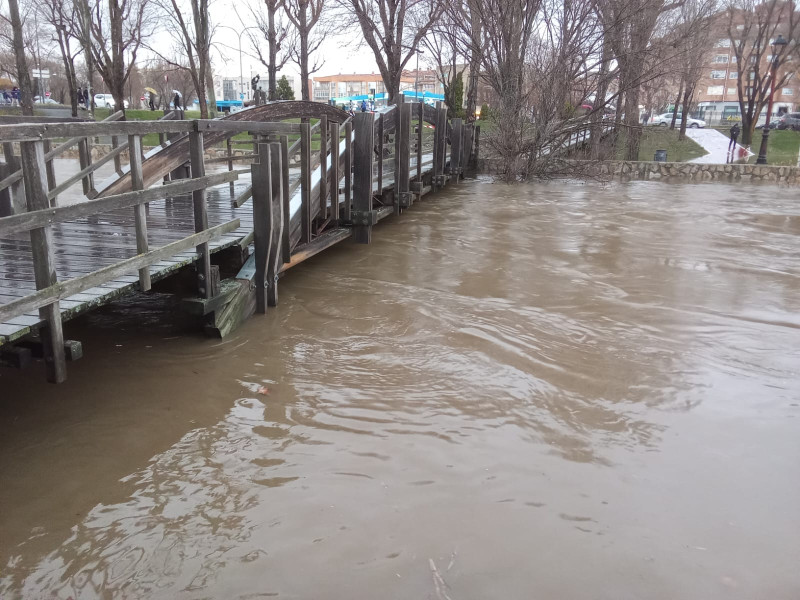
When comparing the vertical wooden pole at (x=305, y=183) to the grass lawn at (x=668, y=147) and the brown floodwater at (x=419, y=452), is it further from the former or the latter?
the grass lawn at (x=668, y=147)

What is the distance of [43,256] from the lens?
376 centimetres

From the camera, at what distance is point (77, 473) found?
3.70m

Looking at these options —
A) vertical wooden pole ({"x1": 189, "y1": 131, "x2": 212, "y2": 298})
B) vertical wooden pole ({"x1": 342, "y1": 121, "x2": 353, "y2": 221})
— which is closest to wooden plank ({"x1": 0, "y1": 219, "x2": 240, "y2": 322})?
vertical wooden pole ({"x1": 189, "y1": 131, "x2": 212, "y2": 298})

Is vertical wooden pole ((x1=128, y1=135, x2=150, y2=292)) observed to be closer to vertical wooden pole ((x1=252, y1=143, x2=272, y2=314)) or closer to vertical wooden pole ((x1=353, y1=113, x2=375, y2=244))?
vertical wooden pole ((x1=252, y1=143, x2=272, y2=314))

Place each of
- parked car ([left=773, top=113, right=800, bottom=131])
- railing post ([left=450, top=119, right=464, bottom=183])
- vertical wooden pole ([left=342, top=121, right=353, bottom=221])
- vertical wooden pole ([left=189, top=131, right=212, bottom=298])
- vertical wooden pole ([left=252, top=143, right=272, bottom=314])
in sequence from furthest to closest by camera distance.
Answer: parked car ([left=773, top=113, right=800, bottom=131]) → railing post ([left=450, top=119, right=464, bottom=183]) → vertical wooden pole ([left=342, top=121, right=353, bottom=221]) → vertical wooden pole ([left=252, top=143, right=272, bottom=314]) → vertical wooden pole ([left=189, top=131, right=212, bottom=298])

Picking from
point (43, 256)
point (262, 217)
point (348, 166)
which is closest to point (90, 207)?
point (43, 256)

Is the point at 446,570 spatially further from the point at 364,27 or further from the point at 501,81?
the point at 364,27

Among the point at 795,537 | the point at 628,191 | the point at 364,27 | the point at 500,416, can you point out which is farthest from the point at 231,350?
the point at 364,27

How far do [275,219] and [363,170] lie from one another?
3.08 metres

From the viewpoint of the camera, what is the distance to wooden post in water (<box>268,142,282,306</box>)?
6.22 m

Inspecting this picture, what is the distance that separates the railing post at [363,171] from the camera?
8984mm

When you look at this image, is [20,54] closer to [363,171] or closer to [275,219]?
[363,171]

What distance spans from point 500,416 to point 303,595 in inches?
78.6

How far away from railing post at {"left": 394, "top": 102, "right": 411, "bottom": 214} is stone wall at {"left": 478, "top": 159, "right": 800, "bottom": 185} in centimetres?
855
